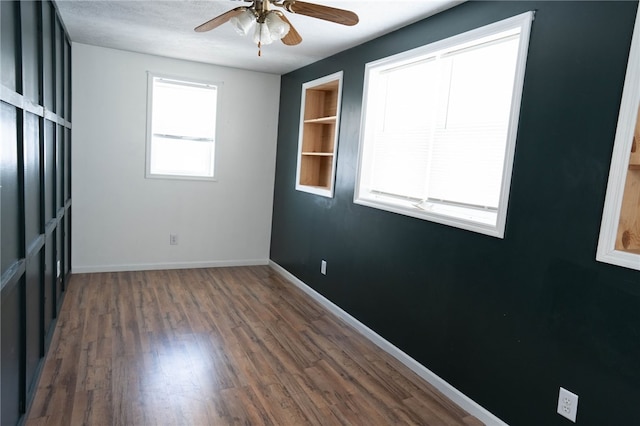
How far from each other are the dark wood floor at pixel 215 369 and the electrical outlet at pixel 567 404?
21.4 inches

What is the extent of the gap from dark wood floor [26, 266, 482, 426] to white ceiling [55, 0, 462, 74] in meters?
2.41

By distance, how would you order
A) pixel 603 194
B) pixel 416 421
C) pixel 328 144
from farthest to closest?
pixel 328 144, pixel 416 421, pixel 603 194

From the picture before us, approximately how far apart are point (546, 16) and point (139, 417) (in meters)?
2.91

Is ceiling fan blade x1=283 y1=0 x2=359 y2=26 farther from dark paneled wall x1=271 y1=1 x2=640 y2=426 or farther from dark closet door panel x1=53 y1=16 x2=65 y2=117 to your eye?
dark closet door panel x1=53 y1=16 x2=65 y2=117

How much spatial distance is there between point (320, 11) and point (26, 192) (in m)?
1.66

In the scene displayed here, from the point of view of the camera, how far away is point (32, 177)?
2098mm

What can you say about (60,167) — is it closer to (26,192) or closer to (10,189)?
(26,192)

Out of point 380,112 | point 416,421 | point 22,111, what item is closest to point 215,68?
point 380,112

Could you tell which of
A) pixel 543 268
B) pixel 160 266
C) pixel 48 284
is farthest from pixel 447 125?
pixel 160 266

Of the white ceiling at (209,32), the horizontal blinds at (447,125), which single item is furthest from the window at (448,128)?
the white ceiling at (209,32)

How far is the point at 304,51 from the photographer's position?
3.87 m

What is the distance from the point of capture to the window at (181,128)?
4.65m

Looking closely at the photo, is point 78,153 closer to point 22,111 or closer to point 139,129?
point 139,129

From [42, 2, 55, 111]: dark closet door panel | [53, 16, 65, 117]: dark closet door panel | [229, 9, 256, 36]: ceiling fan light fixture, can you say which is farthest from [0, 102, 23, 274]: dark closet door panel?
[53, 16, 65, 117]: dark closet door panel
